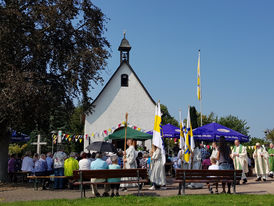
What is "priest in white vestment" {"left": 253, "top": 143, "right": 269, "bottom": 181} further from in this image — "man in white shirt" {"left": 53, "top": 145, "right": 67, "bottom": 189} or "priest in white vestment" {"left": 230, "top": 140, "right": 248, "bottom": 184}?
"man in white shirt" {"left": 53, "top": 145, "right": 67, "bottom": 189}

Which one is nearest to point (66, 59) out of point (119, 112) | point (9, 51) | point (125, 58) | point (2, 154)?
point (9, 51)

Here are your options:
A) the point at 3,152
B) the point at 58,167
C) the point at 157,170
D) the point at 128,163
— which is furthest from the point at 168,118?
the point at 157,170

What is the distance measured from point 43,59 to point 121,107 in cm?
1778

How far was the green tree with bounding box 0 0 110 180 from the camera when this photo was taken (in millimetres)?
14133

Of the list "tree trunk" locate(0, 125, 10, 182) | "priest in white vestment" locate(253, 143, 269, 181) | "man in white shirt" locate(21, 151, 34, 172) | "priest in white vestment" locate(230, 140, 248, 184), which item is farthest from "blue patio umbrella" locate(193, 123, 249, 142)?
"tree trunk" locate(0, 125, 10, 182)

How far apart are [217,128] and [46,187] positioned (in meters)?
10.4

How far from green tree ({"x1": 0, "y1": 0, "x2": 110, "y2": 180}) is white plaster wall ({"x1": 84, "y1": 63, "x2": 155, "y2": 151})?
14.9 meters

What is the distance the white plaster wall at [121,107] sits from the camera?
32.7 metres

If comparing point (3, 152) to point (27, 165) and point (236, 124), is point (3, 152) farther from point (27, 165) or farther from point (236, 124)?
point (236, 124)

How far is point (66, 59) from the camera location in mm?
16031

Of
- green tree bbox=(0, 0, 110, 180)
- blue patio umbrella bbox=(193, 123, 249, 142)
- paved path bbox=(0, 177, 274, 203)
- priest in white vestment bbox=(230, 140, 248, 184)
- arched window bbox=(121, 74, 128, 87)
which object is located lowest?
paved path bbox=(0, 177, 274, 203)

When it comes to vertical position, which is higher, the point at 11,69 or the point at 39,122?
the point at 11,69

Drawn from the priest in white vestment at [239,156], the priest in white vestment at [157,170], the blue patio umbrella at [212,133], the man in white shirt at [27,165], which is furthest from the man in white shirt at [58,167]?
the blue patio umbrella at [212,133]

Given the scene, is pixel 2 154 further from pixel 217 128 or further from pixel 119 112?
pixel 119 112
